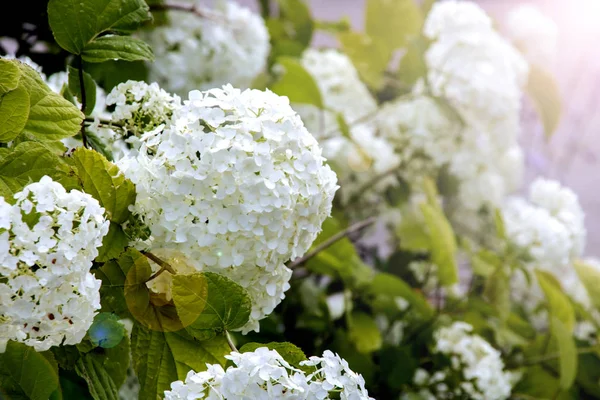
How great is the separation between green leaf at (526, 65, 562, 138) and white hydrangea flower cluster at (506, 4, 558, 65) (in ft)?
0.25

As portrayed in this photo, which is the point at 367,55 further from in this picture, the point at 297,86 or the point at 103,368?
the point at 103,368

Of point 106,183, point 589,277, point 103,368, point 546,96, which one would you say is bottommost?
point 589,277

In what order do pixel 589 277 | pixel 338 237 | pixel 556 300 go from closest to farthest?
pixel 338 237
pixel 556 300
pixel 589 277

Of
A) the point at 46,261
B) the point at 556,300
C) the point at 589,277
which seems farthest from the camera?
the point at 589,277

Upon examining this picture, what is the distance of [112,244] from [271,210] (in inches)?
3.6

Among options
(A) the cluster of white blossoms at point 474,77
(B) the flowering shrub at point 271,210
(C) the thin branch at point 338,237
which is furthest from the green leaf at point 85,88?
(A) the cluster of white blossoms at point 474,77

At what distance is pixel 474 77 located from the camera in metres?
1.08

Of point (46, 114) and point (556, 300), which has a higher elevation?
point (46, 114)

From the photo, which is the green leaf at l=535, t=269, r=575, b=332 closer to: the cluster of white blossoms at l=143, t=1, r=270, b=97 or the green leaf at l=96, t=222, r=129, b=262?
the cluster of white blossoms at l=143, t=1, r=270, b=97

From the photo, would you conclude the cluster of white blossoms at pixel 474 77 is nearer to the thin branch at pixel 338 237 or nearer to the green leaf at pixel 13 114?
the thin branch at pixel 338 237

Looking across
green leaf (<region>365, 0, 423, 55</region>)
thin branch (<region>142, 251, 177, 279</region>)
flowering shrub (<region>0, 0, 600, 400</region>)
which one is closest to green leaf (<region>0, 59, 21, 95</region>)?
flowering shrub (<region>0, 0, 600, 400</region>)

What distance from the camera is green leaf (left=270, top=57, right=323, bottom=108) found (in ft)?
3.21

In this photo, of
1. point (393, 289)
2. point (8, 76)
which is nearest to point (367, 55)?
point (393, 289)

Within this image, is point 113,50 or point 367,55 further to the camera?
point 367,55
